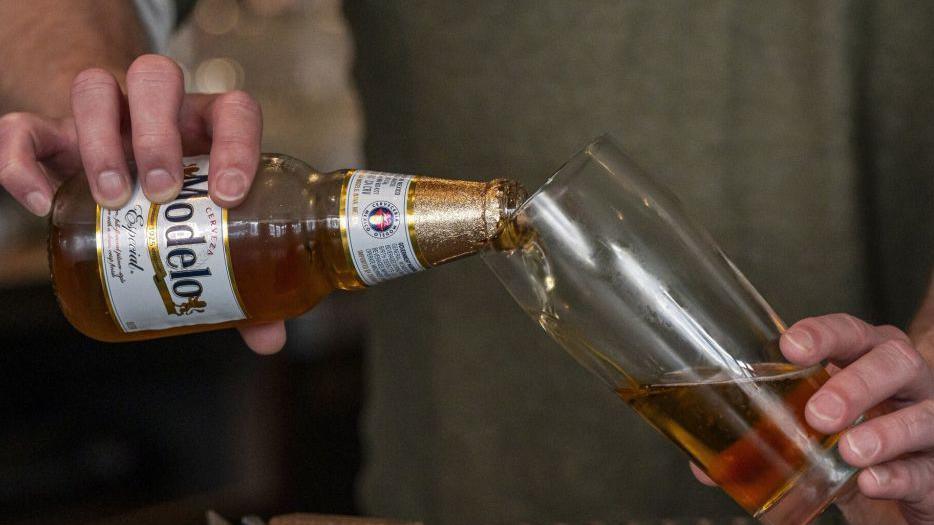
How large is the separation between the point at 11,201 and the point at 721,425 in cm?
194

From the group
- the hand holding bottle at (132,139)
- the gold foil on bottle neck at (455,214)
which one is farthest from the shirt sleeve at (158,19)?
the gold foil on bottle neck at (455,214)

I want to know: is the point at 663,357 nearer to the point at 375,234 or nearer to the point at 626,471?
the point at 375,234

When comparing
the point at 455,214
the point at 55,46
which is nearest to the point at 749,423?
the point at 455,214

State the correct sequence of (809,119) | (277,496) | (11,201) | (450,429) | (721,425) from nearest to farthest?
(721,425) < (809,119) < (450,429) < (11,201) < (277,496)

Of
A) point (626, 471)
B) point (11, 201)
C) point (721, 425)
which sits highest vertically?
point (11, 201)

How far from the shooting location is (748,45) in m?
1.04

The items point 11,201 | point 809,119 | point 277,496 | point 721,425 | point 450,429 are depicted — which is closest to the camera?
point 721,425

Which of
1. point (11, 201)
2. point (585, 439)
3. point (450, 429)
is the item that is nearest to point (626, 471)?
point (585, 439)

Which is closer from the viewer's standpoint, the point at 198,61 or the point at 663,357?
the point at 663,357

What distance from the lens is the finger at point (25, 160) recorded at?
2.28 feet

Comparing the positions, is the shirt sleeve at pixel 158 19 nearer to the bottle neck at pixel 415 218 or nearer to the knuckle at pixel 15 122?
the knuckle at pixel 15 122

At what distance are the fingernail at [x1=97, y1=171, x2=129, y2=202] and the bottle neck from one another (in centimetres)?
15

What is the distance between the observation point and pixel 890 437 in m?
0.59

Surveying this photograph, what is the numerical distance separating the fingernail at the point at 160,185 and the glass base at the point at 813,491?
438 millimetres
